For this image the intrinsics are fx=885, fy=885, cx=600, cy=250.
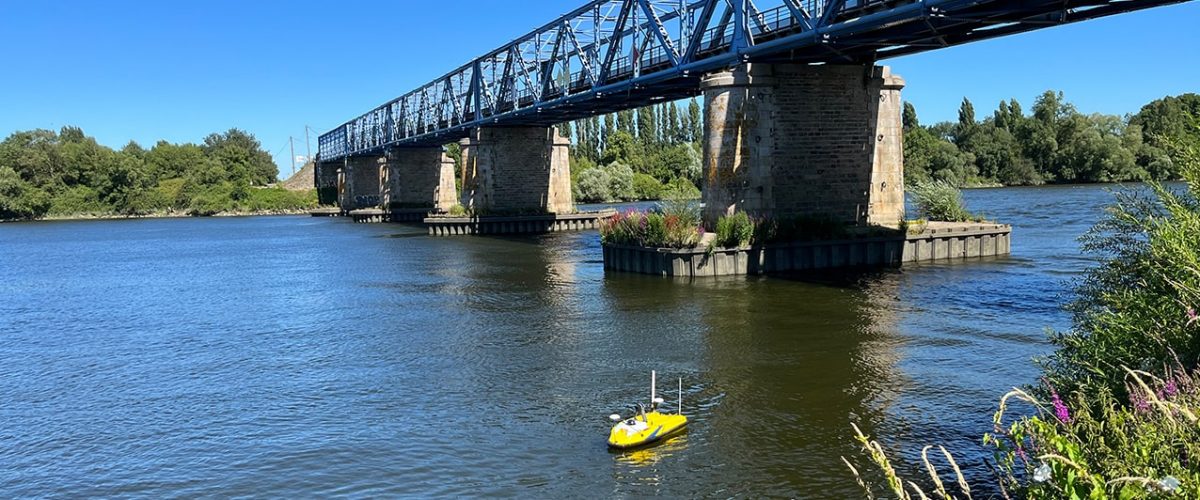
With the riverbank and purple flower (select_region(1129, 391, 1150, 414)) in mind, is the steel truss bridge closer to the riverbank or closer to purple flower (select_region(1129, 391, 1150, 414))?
purple flower (select_region(1129, 391, 1150, 414))

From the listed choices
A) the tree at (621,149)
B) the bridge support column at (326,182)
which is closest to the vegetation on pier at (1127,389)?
the tree at (621,149)

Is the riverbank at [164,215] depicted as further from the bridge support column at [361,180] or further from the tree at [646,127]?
the tree at [646,127]

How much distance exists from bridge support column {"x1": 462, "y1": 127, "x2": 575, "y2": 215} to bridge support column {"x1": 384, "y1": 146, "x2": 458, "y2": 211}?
2901 cm

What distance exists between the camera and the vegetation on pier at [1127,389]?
16.6 ft

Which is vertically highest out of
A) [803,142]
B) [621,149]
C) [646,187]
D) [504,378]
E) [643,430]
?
[621,149]

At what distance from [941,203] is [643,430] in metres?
30.4

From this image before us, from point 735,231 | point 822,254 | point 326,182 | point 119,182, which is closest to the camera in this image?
point 735,231

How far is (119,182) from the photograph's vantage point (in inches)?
5285

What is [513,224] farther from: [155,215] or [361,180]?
[155,215]

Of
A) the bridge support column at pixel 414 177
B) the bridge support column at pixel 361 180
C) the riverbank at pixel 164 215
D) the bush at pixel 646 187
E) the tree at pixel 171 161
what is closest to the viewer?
the bridge support column at pixel 414 177

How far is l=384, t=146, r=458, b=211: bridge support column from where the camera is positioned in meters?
93.3

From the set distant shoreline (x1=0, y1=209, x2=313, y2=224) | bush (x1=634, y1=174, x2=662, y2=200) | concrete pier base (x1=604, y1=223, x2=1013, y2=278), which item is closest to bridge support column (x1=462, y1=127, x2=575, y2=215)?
concrete pier base (x1=604, y1=223, x2=1013, y2=278)

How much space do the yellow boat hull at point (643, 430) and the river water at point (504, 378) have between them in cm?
17

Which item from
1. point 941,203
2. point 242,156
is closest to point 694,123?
point 242,156
